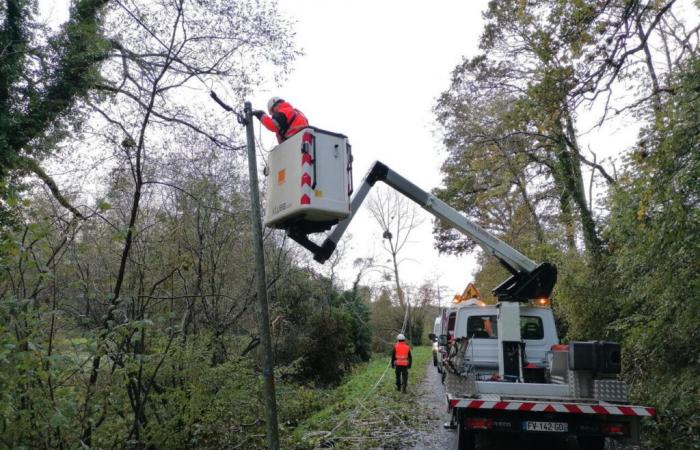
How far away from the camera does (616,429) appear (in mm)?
5934

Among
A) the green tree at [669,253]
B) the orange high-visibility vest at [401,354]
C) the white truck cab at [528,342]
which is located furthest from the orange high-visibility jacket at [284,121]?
the orange high-visibility vest at [401,354]

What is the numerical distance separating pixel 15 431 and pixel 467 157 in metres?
18.2

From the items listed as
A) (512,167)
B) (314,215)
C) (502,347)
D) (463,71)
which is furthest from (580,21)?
(463,71)

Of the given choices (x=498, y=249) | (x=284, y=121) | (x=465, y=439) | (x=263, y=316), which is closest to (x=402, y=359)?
(x=498, y=249)

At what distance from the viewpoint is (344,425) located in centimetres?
943

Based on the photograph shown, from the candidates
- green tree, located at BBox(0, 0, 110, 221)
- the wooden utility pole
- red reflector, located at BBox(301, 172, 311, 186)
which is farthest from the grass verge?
green tree, located at BBox(0, 0, 110, 221)

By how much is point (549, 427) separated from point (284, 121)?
480cm

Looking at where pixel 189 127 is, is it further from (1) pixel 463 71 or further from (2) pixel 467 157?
(1) pixel 463 71

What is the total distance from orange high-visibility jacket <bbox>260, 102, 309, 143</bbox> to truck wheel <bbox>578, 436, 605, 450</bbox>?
5.39 meters

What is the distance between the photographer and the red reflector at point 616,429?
5.91 meters

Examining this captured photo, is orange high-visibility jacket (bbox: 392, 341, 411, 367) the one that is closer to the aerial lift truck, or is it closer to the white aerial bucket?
the aerial lift truck

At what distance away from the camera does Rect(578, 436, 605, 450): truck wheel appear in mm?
6510

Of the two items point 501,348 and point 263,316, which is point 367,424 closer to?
point 501,348

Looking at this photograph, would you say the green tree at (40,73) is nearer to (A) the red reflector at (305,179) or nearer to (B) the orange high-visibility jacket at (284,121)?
(B) the orange high-visibility jacket at (284,121)
